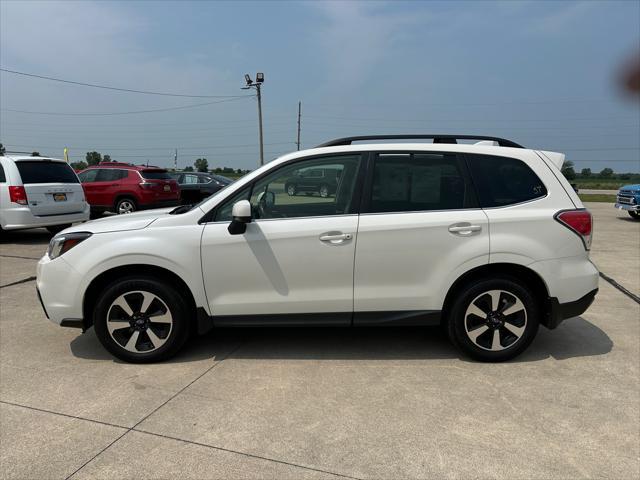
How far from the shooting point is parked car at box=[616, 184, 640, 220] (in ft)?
47.0

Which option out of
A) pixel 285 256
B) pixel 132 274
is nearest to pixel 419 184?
pixel 285 256

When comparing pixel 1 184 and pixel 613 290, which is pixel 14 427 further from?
pixel 1 184

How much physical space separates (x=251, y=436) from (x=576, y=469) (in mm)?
1808

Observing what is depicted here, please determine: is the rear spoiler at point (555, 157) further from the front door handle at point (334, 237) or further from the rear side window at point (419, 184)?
the front door handle at point (334, 237)

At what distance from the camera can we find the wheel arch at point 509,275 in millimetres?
3631

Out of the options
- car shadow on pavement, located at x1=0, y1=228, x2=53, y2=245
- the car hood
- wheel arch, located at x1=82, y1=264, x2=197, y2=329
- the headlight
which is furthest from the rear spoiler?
car shadow on pavement, located at x1=0, y1=228, x2=53, y2=245

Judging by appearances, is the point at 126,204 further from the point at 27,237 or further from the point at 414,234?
the point at 414,234

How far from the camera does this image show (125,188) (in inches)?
504

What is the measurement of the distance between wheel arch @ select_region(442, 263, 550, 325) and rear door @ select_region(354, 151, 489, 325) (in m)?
0.11

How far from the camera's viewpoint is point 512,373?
3.55 meters

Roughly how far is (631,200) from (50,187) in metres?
→ 16.3

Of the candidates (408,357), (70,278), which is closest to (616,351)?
(408,357)

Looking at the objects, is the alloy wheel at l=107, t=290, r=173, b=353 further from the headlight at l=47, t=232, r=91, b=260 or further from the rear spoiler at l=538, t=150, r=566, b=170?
the rear spoiler at l=538, t=150, r=566, b=170

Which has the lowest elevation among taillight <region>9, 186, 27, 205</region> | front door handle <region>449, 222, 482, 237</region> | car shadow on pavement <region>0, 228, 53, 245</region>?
car shadow on pavement <region>0, 228, 53, 245</region>
